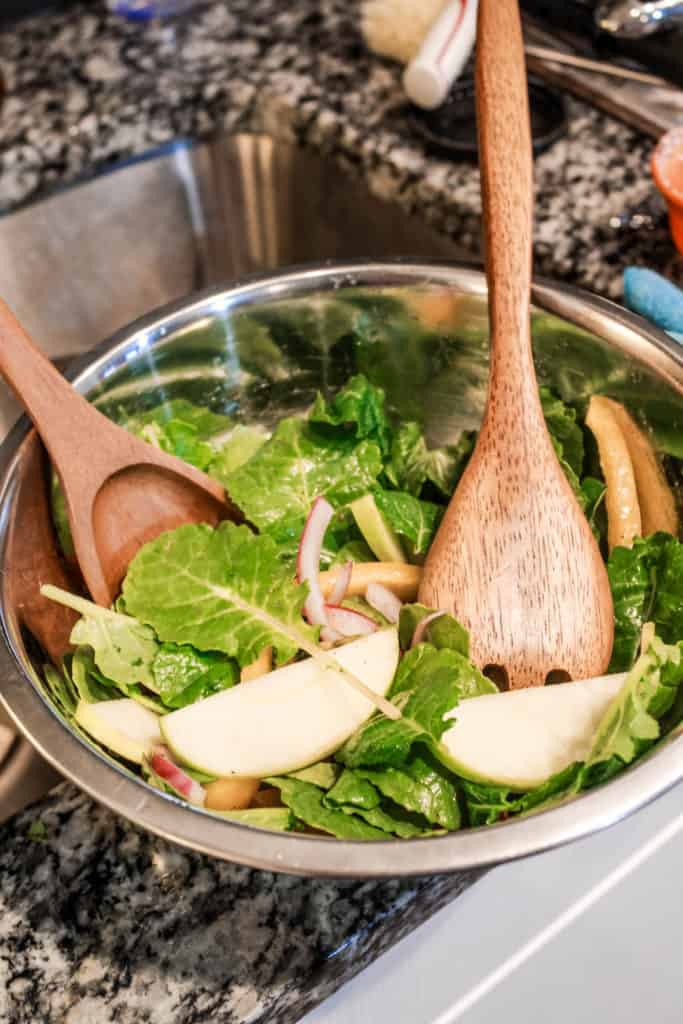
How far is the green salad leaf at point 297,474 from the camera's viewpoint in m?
0.77

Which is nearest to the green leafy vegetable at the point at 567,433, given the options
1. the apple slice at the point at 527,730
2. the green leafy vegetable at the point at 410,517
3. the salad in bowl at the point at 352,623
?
the salad in bowl at the point at 352,623

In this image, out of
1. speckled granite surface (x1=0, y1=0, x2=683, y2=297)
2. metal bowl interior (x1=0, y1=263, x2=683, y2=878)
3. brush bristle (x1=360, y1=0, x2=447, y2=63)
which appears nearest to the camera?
metal bowl interior (x1=0, y1=263, x2=683, y2=878)

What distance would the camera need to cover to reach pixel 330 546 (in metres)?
0.81

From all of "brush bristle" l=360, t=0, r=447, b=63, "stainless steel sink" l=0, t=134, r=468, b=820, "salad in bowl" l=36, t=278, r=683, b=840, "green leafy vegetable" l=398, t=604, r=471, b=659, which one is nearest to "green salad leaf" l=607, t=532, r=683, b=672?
"salad in bowl" l=36, t=278, r=683, b=840

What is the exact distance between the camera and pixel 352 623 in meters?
0.72

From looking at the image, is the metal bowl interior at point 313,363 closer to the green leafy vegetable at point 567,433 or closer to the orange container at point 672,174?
the green leafy vegetable at point 567,433

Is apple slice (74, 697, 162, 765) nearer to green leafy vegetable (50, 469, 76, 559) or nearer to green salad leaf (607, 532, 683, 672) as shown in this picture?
green leafy vegetable (50, 469, 76, 559)

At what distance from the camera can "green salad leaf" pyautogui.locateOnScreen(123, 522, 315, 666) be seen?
683mm

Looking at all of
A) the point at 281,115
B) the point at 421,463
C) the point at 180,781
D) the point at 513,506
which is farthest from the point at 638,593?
the point at 281,115

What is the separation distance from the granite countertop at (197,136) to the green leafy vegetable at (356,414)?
261 mm

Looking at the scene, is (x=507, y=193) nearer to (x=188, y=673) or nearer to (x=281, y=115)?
(x=188, y=673)

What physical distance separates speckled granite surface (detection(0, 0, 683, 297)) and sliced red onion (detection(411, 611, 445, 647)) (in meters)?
0.42

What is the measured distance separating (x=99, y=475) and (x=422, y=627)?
237 millimetres

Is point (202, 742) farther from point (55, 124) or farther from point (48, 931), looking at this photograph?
point (55, 124)
